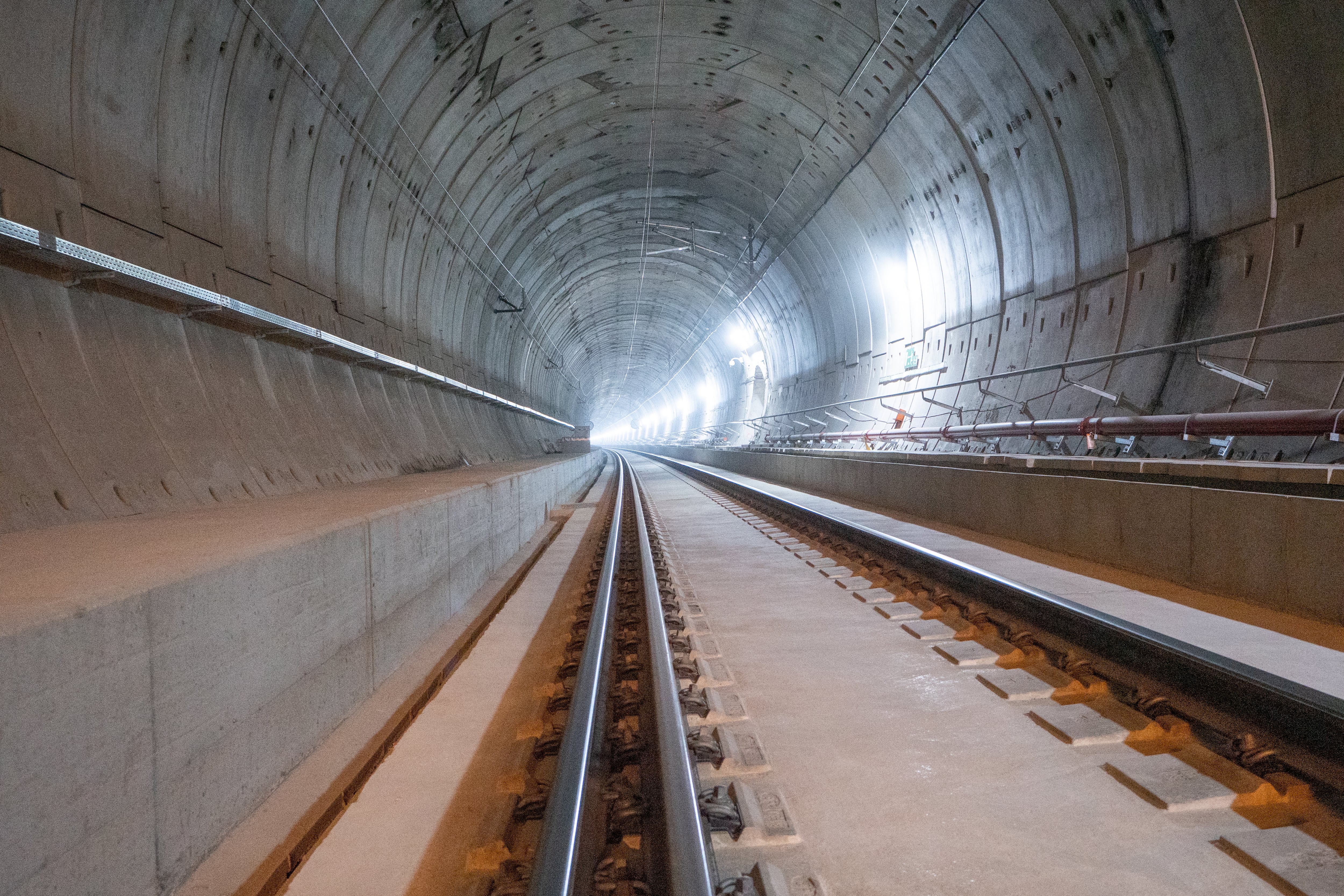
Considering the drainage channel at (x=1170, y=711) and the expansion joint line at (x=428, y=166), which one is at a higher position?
the expansion joint line at (x=428, y=166)

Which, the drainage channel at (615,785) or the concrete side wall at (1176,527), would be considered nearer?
the drainage channel at (615,785)

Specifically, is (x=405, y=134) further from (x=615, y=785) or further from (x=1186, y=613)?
(x=1186, y=613)

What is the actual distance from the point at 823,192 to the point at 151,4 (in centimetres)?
1501

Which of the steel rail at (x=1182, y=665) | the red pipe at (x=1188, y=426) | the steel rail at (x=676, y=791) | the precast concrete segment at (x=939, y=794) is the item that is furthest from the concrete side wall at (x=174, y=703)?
the red pipe at (x=1188, y=426)

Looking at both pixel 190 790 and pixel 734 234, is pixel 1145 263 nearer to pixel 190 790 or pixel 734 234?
pixel 190 790

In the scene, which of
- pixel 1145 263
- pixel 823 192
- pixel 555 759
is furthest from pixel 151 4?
pixel 823 192

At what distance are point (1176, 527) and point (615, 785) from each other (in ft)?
17.0

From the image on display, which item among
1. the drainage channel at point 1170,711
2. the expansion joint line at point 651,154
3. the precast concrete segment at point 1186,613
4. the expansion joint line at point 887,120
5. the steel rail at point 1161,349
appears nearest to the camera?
the drainage channel at point 1170,711

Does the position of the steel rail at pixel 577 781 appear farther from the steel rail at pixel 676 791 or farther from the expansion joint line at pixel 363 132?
the expansion joint line at pixel 363 132

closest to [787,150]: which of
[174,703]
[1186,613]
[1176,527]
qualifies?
[1176,527]

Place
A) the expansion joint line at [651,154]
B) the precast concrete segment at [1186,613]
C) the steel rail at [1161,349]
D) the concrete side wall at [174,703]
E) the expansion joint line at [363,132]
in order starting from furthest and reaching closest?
the expansion joint line at [651,154]
the expansion joint line at [363,132]
the steel rail at [1161,349]
the precast concrete segment at [1186,613]
the concrete side wall at [174,703]

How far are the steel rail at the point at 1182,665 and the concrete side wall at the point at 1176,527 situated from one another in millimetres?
1729

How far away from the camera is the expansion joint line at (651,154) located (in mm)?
13867

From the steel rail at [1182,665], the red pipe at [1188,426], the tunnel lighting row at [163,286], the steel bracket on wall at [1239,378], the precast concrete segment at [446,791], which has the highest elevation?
the tunnel lighting row at [163,286]
